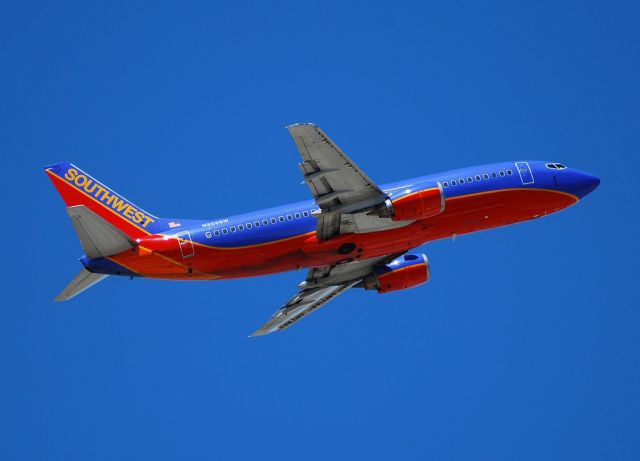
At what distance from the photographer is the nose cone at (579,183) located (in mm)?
68125

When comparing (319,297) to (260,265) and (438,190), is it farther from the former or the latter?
(438,190)

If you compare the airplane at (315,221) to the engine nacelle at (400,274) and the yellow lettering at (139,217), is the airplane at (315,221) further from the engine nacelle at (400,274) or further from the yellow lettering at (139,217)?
the engine nacelle at (400,274)

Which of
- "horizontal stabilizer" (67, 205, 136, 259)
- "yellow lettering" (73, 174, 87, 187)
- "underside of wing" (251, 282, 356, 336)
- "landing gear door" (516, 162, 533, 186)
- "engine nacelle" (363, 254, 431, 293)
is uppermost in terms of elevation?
"yellow lettering" (73, 174, 87, 187)

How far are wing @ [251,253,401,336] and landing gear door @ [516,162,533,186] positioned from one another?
9.89 m

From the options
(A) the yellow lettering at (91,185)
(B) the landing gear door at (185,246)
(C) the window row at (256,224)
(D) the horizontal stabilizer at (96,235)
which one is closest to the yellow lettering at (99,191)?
(A) the yellow lettering at (91,185)

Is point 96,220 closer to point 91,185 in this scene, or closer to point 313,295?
point 91,185

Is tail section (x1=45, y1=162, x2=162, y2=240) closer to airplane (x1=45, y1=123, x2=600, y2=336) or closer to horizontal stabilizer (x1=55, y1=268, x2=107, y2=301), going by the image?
airplane (x1=45, y1=123, x2=600, y2=336)

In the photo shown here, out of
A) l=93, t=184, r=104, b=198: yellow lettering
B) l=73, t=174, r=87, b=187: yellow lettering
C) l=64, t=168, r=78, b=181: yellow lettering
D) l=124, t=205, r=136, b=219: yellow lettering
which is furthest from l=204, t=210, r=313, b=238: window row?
l=64, t=168, r=78, b=181: yellow lettering

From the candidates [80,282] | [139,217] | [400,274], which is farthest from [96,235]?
[400,274]

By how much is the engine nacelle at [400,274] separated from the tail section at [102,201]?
50.7 ft

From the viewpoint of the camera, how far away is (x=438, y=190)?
62281mm

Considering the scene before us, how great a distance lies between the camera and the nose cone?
224 ft

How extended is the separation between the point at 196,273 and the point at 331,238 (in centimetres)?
824

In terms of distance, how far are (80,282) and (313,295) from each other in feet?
55.9
